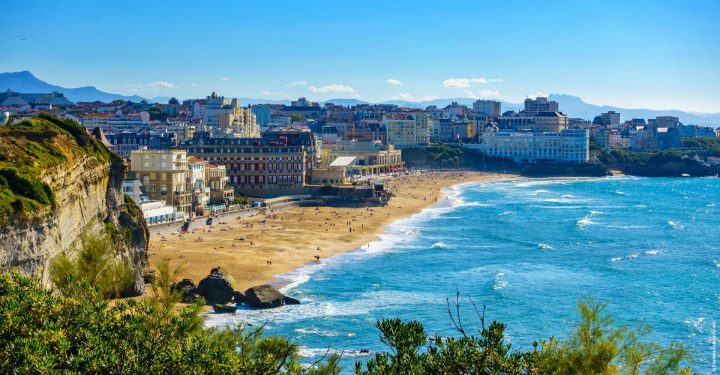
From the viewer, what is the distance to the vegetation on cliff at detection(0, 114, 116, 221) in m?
37.5

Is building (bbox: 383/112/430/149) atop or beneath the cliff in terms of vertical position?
atop

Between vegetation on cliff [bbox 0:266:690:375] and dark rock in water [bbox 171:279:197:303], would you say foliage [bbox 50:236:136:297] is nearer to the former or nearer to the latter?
dark rock in water [bbox 171:279:197:303]

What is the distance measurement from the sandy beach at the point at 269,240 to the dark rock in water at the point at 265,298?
12.3ft

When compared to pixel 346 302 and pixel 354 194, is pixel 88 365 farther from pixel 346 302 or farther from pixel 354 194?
pixel 354 194

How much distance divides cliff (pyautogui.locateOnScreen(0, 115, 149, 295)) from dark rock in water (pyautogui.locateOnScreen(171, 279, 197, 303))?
2.24 meters

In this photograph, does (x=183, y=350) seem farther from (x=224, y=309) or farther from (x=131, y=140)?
(x=131, y=140)

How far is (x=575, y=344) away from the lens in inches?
811

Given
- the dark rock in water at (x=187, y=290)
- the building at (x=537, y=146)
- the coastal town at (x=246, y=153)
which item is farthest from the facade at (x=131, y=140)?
the building at (x=537, y=146)

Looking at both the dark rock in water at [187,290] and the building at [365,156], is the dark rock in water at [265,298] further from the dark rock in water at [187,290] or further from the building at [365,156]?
the building at [365,156]

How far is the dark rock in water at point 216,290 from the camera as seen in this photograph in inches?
1922

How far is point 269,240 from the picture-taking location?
72625 millimetres

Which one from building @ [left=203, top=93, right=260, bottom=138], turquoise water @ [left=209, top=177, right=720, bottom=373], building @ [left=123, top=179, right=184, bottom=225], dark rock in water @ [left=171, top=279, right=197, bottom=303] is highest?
building @ [left=203, top=93, right=260, bottom=138]

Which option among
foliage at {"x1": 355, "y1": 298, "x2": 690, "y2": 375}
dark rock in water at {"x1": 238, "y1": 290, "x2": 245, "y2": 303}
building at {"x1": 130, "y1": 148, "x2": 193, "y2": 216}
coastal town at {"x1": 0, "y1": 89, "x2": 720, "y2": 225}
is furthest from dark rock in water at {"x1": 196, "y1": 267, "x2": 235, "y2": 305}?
foliage at {"x1": 355, "y1": 298, "x2": 690, "y2": 375}

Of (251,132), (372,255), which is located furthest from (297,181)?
(251,132)
